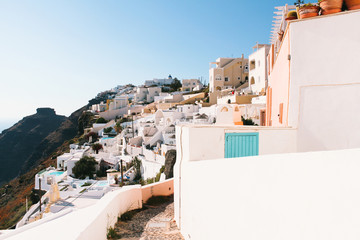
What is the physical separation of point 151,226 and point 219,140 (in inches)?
108

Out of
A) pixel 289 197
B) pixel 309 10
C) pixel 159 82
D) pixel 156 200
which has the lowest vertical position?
pixel 156 200

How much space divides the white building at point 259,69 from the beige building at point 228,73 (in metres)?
7.27

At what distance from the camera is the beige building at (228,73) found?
139 feet

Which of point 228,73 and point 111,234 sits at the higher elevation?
point 228,73

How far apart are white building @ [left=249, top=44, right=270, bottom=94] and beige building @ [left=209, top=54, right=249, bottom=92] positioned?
23.9ft

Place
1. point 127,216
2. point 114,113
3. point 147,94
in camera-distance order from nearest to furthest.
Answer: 1. point 127,216
2. point 114,113
3. point 147,94

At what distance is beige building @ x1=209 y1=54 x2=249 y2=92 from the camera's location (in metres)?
42.4

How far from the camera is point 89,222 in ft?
12.7

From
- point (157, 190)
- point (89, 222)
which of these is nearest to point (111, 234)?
point (89, 222)

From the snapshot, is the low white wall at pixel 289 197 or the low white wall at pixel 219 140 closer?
the low white wall at pixel 289 197

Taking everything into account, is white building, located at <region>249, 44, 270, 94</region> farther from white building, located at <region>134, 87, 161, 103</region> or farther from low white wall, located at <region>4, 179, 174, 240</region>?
white building, located at <region>134, 87, 161, 103</region>

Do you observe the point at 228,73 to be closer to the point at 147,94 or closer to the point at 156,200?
the point at 147,94

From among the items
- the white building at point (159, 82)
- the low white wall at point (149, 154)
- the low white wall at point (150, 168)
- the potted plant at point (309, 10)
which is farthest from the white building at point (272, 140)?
the white building at point (159, 82)

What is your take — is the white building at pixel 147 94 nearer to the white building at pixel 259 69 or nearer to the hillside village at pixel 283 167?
the white building at pixel 259 69
